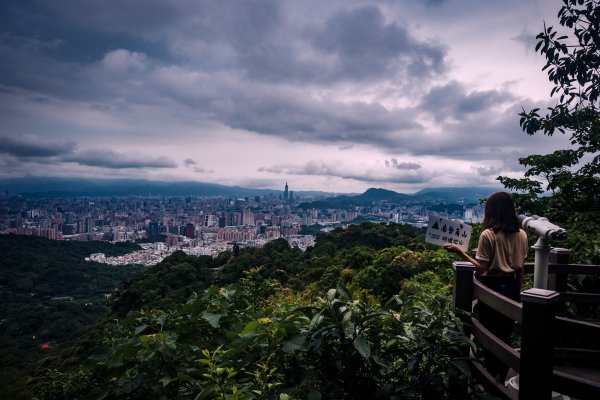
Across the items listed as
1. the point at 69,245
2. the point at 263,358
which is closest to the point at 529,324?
the point at 263,358

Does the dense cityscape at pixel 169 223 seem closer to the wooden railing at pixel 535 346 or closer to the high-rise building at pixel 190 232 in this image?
the high-rise building at pixel 190 232

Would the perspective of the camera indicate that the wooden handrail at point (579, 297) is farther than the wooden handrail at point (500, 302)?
Yes

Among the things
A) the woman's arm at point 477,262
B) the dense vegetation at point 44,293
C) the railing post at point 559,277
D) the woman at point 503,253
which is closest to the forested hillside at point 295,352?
the woman's arm at point 477,262

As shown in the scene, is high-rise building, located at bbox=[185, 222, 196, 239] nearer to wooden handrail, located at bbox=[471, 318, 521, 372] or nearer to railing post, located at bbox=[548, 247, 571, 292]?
railing post, located at bbox=[548, 247, 571, 292]

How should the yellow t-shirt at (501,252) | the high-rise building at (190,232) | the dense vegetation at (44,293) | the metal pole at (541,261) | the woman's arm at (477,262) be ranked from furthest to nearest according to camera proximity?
the high-rise building at (190,232) < the dense vegetation at (44,293) < the yellow t-shirt at (501,252) < the woman's arm at (477,262) < the metal pole at (541,261)

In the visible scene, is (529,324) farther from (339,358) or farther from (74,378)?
(74,378)

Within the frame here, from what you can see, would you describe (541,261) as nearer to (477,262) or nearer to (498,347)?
(477,262)
